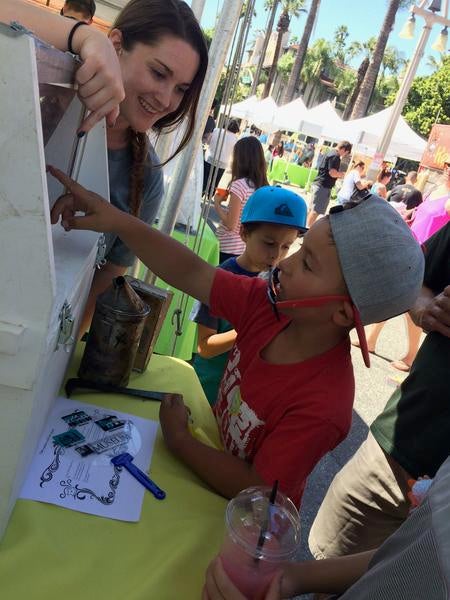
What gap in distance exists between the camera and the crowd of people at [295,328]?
0.85m

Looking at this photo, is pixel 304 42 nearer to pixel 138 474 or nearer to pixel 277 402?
pixel 277 402

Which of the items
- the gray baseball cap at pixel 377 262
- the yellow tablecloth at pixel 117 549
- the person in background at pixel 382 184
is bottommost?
the yellow tablecloth at pixel 117 549

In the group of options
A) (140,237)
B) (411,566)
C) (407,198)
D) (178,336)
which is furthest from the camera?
(407,198)

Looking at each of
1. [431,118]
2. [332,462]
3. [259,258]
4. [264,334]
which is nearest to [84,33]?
[264,334]

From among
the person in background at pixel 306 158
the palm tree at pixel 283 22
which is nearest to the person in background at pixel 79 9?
the person in background at pixel 306 158

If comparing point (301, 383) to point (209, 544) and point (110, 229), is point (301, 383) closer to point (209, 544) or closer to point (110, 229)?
point (209, 544)

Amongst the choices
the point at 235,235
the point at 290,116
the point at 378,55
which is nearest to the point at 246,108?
the point at 290,116

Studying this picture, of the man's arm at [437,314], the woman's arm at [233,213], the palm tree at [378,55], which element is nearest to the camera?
the man's arm at [437,314]

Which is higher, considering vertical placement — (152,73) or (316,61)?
(316,61)

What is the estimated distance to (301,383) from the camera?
1081 millimetres

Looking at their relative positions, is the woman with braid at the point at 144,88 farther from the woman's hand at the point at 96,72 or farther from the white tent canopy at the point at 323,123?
the white tent canopy at the point at 323,123

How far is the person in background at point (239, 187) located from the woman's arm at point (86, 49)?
296 cm

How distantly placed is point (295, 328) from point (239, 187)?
9.68 ft

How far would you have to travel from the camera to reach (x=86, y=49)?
0.94m
